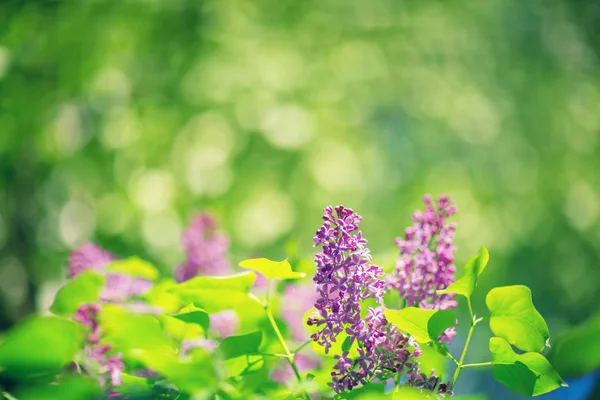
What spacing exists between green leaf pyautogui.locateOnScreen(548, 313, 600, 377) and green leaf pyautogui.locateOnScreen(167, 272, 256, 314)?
1.46 ft

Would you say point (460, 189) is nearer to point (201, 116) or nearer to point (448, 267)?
point (201, 116)

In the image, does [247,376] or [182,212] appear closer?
[247,376]

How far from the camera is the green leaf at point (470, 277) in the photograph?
83cm

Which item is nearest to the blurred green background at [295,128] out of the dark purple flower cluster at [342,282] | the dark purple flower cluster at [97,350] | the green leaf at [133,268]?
the green leaf at [133,268]

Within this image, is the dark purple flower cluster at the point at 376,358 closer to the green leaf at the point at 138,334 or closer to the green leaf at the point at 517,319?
the green leaf at the point at 517,319

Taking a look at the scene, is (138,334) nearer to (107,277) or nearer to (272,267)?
(272,267)

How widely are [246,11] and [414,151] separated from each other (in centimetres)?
374

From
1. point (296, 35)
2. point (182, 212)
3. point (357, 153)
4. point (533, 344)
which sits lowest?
point (182, 212)

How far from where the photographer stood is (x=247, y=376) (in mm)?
871

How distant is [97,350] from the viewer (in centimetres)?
106

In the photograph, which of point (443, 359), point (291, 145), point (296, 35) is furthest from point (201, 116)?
point (443, 359)

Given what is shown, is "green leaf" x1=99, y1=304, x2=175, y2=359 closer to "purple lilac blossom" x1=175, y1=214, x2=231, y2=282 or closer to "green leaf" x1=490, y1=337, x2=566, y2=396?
"green leaf" x1=490, y1=337, x2=566, y2=396

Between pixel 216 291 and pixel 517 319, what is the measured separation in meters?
0.41

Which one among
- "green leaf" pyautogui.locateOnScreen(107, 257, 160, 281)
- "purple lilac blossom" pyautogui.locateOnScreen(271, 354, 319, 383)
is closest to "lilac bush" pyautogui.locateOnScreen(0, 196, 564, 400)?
"green leaf" pyautogui.locateOnScreen(107, 257, 160, 281)
